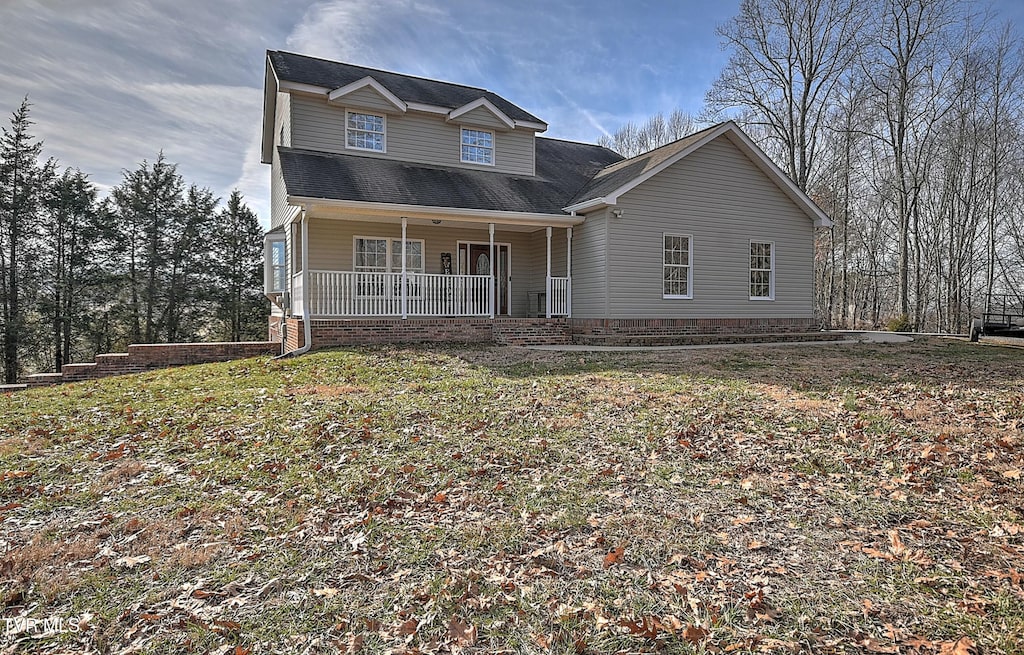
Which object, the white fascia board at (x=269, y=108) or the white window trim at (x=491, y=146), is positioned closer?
the white window trim at (x=491, y=146)

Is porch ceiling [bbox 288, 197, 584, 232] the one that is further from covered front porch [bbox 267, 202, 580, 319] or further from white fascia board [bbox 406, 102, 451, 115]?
white fascia board [bbox 406, 102, 451, 115]

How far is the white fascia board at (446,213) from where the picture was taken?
39.4 ft

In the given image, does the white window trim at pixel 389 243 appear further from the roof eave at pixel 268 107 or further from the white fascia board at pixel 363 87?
the roof eave at pixel 268 107

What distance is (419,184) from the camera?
14.3 meters

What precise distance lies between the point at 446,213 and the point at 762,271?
9273 mm

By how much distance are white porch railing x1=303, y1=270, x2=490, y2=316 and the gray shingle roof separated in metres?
5.43

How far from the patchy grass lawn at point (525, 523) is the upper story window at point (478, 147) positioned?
1092cm

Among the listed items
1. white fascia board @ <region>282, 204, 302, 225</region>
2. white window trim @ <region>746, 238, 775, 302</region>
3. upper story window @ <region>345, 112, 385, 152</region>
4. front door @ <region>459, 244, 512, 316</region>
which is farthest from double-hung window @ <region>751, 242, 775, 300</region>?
white fascia board @ <region>282, 204, 302, 225</region>

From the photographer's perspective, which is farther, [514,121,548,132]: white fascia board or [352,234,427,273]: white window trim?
[514,121,548,132]: white fascia board

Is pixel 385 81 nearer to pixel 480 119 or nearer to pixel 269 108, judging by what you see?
pixel 480 119

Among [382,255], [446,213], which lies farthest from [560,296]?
[382,255]

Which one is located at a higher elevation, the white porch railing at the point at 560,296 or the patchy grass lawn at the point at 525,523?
the white porch railing at the point at 560,296

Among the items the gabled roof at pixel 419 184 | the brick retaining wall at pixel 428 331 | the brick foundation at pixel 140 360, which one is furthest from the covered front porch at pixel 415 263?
the brick foundation at pixel 140 360

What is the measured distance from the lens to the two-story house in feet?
43.3
